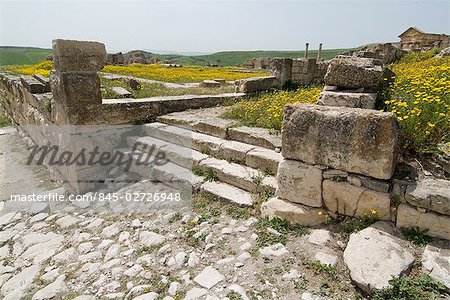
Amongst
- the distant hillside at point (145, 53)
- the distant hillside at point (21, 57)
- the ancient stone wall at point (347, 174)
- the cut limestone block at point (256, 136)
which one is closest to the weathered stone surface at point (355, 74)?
the ancient stone wall at point (347, 174)

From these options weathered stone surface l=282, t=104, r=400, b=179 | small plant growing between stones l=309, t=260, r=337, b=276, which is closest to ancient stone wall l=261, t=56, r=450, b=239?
weathered stone surface l=282, t=104, r=400, b=179

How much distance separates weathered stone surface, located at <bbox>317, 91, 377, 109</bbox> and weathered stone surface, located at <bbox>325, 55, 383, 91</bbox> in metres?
0.32

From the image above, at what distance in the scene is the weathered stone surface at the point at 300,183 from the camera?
9.68ft

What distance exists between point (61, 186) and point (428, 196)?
5.21 meters

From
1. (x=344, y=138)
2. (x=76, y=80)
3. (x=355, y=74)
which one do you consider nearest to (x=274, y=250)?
(x=344, y=138)

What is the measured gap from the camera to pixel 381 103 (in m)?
3.56

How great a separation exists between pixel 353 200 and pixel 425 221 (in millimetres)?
575

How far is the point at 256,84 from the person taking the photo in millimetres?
8117

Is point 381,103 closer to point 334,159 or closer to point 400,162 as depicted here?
point 400,162

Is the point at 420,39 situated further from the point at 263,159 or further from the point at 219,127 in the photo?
the point at 263,159

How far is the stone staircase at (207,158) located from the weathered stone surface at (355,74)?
1207 mm

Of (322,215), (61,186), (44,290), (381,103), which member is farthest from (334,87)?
(61,186)

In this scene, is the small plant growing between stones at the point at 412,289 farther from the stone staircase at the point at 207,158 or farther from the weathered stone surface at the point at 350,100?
the weathered stone surface at the point at 350,100

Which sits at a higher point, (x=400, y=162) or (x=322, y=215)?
(x=400, y=162)
